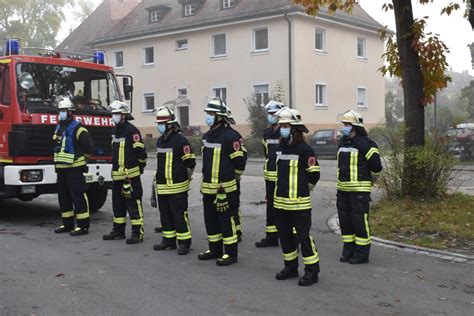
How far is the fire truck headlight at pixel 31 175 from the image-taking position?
870cm

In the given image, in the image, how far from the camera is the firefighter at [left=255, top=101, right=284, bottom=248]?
750 cm

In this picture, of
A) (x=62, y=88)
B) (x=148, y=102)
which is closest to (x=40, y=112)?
(x=62, y=88)

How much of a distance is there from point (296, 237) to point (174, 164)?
1858 mm

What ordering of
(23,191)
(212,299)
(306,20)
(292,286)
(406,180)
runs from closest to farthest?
(212,299) → (292,286) → (23,191) → (406,180) → (306,20)

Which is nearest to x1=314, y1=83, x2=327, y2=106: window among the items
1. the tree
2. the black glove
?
the tree

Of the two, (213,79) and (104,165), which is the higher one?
(213,79)

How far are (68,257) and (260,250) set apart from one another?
241 cm

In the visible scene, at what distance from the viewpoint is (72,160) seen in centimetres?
825

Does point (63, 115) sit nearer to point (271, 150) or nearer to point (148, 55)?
point (271, 150)

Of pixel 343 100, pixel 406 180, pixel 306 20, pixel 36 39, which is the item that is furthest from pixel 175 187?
pixel 36 39

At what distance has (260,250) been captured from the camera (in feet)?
24.7

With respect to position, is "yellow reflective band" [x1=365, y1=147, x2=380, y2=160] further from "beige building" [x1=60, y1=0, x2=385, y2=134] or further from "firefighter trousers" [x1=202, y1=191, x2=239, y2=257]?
"beige building" [x1=60, y1=0, x2=385, y2=134]

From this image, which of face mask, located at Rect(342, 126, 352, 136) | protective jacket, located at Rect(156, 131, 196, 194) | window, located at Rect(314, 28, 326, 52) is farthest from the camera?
window, located at Rect(314, 28, 326, 52)

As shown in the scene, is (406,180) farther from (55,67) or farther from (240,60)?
(240,60)
